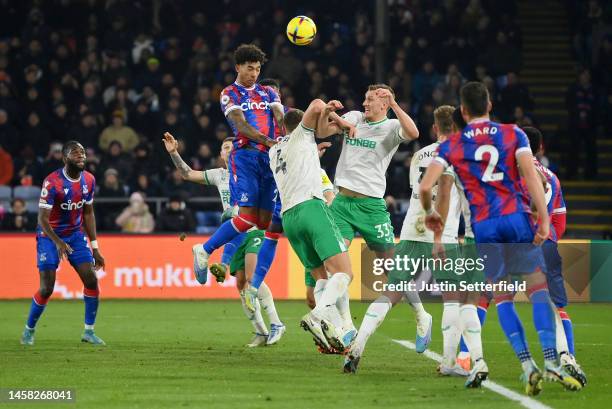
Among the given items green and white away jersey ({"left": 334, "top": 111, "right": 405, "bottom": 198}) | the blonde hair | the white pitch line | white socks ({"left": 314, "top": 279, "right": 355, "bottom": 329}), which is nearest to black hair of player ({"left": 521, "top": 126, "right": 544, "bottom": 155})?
the blonde hair

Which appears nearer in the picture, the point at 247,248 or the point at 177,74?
the point at 247,248

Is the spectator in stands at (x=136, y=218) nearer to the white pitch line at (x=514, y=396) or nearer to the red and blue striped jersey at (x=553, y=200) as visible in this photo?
the red and blue striped jersey at (x=553, y=200)

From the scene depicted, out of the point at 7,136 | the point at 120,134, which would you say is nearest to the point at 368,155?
the point at 120,134

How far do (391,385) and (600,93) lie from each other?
18.0 m

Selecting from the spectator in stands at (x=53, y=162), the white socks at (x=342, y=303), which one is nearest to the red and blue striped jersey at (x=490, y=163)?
the white socks at (x=342, y=303)

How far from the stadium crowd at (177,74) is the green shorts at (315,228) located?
10.7 meters

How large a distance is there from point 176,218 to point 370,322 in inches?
462

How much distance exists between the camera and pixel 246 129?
12.3 meters

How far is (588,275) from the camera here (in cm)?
2036

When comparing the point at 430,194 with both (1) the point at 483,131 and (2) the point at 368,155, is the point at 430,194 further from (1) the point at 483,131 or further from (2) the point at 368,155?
(2) the point at 368,155

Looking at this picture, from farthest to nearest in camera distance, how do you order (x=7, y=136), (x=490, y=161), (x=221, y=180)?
1. (x=7, y=136)
2. (x=221, y=180)
3. (x=490, y=161)

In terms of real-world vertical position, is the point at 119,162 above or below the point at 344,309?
below

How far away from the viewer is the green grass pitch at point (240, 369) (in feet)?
28.8

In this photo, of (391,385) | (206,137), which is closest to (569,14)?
(206,137)
